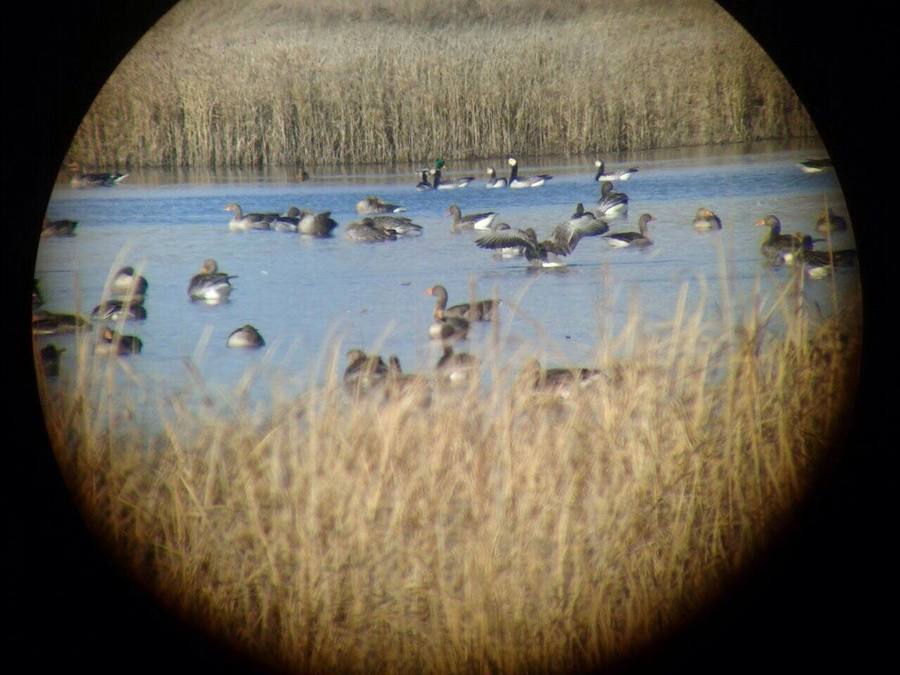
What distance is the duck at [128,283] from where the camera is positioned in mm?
2811

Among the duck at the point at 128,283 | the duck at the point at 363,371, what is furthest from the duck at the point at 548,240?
the duck at the point at 128,283

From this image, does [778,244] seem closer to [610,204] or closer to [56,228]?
[610,204]

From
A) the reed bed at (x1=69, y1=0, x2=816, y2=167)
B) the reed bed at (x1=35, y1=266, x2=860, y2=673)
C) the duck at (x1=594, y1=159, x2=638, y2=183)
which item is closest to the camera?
the reed bed at (x1=35, y1=266, x2=860, y2=673)

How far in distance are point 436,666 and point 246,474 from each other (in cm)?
75

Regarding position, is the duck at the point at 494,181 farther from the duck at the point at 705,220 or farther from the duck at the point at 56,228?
the duck at the point at 56,228

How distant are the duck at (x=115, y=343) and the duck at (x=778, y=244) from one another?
5.86ft

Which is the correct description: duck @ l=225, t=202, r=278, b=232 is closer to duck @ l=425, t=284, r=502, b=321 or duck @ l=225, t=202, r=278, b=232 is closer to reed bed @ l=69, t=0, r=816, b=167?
reed bed @ l=69, t=0, r=816, b=167

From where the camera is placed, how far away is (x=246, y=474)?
276 cm

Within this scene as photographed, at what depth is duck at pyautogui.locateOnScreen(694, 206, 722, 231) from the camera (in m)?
2.87

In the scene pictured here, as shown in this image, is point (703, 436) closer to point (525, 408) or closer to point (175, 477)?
point (525, 408)

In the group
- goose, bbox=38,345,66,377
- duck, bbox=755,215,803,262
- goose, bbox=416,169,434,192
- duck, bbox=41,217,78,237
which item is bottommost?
goose, bbox=38,345,66,377

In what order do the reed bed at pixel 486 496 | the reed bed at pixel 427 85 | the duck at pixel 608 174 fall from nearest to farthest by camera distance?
1. the reed bed at pixel 486 496
2. the reed bed at pixel 427 85
3. the duck at pixel 608 174

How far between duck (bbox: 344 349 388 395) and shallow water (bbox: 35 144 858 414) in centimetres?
3

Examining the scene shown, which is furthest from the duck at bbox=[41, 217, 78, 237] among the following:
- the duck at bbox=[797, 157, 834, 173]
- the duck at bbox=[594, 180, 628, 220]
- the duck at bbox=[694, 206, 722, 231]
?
the duck at bbox=[797, 157, 834, 173]
